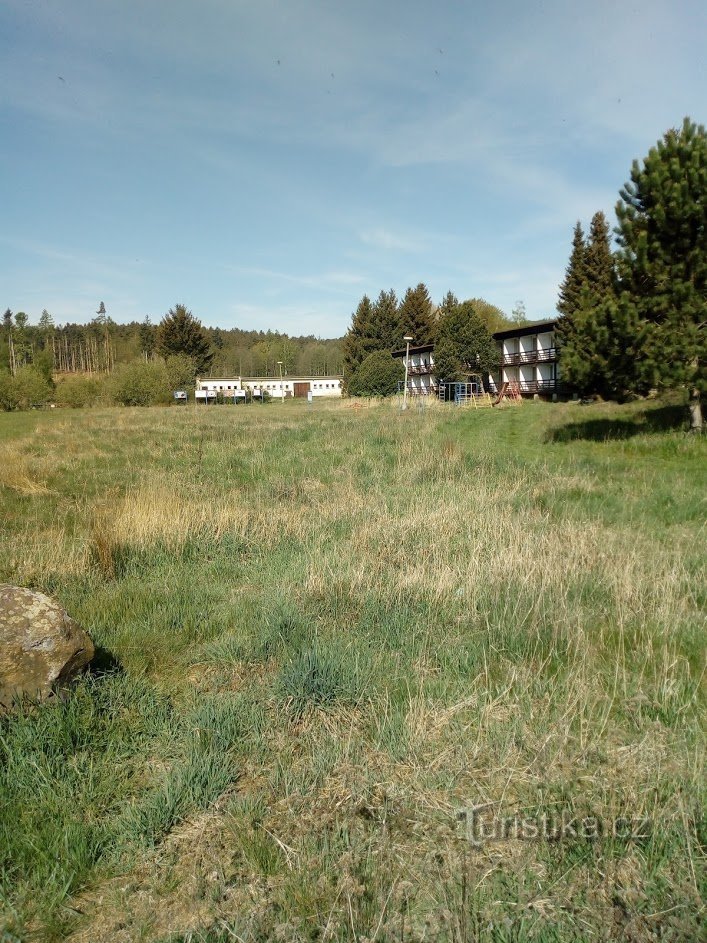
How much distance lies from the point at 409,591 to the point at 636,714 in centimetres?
223

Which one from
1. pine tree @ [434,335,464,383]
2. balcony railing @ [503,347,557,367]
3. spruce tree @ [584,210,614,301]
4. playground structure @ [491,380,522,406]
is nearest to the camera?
spruce tree @ [584,210,614,301]

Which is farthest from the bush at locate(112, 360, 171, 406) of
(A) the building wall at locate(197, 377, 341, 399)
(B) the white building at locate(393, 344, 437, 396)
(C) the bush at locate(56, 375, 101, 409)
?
(A) the building wall at locate(197, 377, 341, 399)

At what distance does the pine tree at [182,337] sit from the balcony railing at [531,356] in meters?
47.5

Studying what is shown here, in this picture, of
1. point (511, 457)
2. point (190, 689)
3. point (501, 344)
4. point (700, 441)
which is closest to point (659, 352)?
point (700, 441)

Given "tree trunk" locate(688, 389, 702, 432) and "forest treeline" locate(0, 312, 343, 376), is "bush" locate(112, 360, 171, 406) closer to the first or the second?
"forest treeline" locate(0, 312, 343, 376)

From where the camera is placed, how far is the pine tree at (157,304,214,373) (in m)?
80.6

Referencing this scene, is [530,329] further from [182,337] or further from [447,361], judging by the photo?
[182,337]

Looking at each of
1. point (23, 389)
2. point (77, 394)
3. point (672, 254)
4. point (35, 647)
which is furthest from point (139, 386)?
point (35, 647)

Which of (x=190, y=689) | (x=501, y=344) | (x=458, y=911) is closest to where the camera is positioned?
(x=458, y=911)

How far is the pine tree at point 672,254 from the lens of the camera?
14.4 m

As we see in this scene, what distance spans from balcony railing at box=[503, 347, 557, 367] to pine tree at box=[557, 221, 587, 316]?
6.35 metres

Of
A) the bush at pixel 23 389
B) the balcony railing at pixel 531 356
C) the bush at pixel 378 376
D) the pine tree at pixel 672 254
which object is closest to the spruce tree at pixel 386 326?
the bush at pixel 378 376

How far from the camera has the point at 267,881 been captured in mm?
2311

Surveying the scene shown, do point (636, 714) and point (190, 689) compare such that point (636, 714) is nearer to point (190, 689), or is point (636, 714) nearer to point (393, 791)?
point (393, 791)
